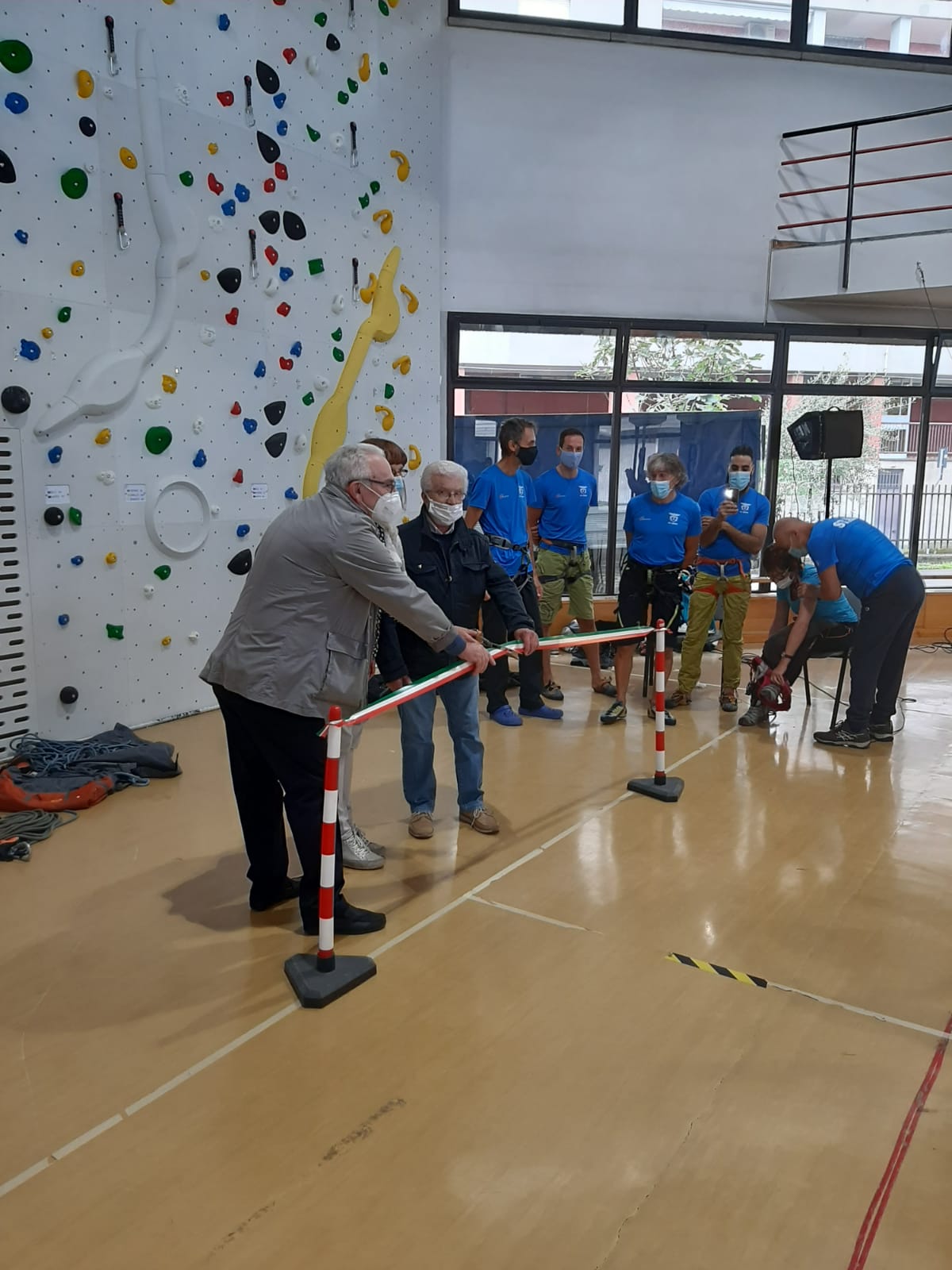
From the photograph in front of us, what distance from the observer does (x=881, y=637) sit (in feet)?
16.5

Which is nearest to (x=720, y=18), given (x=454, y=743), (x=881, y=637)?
(x=881, y=637)

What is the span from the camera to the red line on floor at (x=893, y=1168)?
185cm

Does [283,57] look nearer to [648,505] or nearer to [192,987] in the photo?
[648,505]

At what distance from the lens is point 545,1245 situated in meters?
1.85

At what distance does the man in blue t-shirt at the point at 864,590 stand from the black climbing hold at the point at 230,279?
3330 mm

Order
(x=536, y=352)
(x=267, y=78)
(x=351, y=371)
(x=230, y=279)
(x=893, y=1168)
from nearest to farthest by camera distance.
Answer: (x=893, y=1168)
(x=230, y=279)
(x=267, y=78)
(x=351, y=371)
(x=536, y=352)

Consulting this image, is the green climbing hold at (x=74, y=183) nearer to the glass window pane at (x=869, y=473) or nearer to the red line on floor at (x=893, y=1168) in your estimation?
the red line on floor at (x=893, y=1168)

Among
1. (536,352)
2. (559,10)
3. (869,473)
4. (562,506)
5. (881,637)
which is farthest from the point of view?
(869,473)

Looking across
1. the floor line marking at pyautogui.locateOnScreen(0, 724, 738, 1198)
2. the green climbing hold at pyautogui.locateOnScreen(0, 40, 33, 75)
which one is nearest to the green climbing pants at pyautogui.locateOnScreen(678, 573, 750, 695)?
the floor line marking at pyautogui.locateOnScreen(0, 724, 738, 1198)

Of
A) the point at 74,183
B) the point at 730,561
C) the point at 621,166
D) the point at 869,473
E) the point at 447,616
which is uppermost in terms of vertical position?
the point at 621,166

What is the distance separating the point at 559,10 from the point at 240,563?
194 inches

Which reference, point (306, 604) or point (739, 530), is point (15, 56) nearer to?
point (306, 604)

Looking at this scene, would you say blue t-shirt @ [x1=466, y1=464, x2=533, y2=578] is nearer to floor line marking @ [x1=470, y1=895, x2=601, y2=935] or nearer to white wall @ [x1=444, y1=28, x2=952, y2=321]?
white wall @ [x1=444, y1=28, x2=952, y2=321]

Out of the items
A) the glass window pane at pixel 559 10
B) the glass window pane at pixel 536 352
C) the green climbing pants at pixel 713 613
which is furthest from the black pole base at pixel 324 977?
the glass window pane at pixel 559 10
